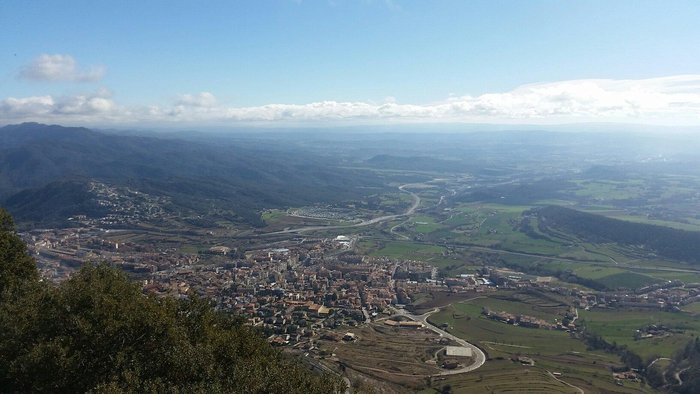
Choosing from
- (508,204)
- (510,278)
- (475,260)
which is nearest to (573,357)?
(510,278)

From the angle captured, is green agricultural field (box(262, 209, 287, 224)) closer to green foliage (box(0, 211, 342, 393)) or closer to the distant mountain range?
the distant mountain range

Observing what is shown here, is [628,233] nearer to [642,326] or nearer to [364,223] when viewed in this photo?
[642,326]

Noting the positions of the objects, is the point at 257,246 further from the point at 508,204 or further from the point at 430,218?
the point at 508,204

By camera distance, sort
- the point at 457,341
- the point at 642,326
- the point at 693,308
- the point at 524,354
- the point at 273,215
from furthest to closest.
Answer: the point at 273,215
the point at 693,308
the point at 642,326
the point at 457,341
the point at 524,354

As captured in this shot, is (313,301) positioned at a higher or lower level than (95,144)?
lower

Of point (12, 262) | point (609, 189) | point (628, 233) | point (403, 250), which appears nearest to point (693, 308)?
point (628, 233)

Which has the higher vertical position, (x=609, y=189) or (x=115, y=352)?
(x=115, y=352)
